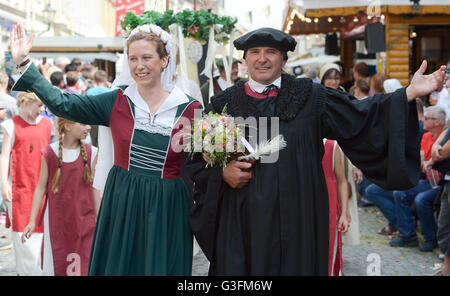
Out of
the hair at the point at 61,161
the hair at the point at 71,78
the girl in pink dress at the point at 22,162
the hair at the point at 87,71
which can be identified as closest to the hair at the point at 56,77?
the hair at the point at 71,78

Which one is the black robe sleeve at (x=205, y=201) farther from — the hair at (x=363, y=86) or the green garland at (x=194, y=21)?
the hair at (x=363, y=86)

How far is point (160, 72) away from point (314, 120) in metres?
1.01

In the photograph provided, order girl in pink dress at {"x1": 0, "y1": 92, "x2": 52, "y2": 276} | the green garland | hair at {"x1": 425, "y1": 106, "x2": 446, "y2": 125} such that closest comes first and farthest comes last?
girl in pink dress at {"x1": 0, "y1": 92, "x2": 52, "y2": 276}, hair at {"x1": 425, "y1": 106, "x2": 446, "y2": 125}, the green garland

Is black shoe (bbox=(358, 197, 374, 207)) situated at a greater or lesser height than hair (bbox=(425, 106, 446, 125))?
lesser

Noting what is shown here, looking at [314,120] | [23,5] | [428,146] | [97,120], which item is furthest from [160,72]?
[23,5]

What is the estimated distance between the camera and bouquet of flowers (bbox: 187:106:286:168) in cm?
318

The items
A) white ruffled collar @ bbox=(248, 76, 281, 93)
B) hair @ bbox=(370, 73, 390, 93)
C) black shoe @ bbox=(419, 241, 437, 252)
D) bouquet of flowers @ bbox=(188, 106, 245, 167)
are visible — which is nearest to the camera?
bouquet of flowers @ bbox=(188, 106, 245, 167)

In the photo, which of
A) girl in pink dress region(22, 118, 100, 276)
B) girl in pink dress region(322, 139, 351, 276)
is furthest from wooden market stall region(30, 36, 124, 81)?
girl in pink dress region(322, 139, 351, 276)

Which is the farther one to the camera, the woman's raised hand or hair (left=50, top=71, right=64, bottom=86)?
hair (left=50, top=71, right=64, bottom=86)

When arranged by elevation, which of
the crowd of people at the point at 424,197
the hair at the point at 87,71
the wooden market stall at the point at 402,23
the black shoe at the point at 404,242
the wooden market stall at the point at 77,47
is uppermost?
the wooden market stall at the point at 77,47

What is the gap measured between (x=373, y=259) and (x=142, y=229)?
4239 millimetres

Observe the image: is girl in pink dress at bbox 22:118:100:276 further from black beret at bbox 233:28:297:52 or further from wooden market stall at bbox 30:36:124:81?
wooden market stall at bbox 30:36:124:81

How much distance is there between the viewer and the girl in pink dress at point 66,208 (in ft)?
15.9

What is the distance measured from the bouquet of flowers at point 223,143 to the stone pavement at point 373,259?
3.23 metres
